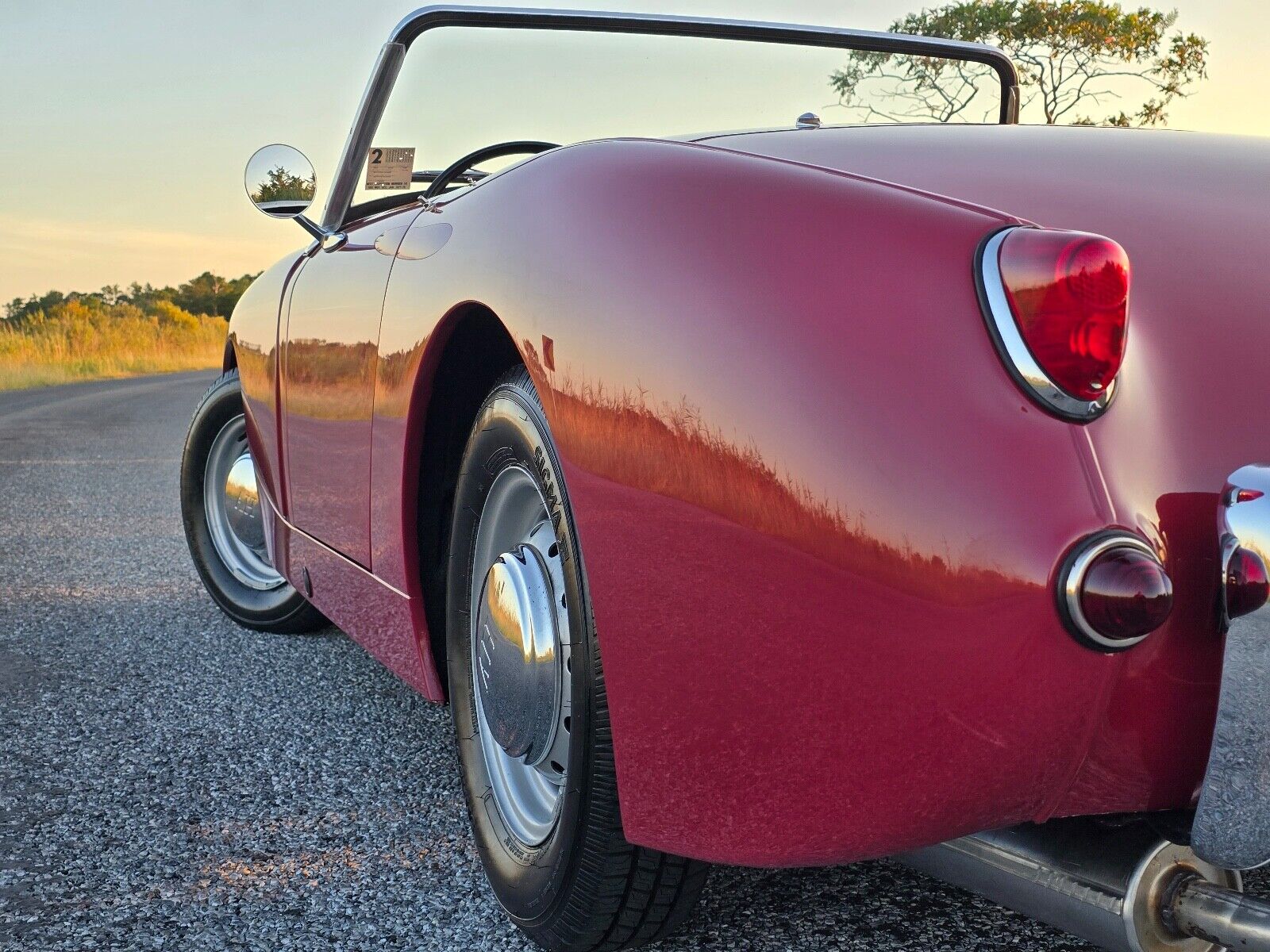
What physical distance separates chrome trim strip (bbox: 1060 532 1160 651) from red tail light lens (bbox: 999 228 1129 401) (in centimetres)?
14

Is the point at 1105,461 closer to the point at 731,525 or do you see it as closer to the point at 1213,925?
the point at 731,525

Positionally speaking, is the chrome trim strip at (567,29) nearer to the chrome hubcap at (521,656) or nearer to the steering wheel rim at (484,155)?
the steering wheel rim at (484,155)

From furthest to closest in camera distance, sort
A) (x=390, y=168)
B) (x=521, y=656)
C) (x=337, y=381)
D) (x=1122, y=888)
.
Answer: (x=390, y=168) < (x=337, y=381) < (x=521, y=656) < (x=1122, y=888)

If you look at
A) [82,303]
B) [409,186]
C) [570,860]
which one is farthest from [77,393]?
[82,303]

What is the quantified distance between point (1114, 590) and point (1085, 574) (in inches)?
1.1

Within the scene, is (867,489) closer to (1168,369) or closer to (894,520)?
(894,520)

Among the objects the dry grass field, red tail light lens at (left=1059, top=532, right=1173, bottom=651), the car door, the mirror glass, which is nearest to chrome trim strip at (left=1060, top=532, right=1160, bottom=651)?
red tail light lens at (left=1059, top=532, right=1173, bottom=651)

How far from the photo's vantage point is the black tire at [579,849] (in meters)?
1.53

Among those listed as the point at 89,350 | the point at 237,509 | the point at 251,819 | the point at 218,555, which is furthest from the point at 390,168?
the point at 89,350

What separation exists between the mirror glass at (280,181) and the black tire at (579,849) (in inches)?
58.2

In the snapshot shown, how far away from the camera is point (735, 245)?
1338 millimetres

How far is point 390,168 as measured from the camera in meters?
3.00

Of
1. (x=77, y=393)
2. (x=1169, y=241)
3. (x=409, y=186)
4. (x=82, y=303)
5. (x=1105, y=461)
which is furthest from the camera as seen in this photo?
(x=82, y=303)

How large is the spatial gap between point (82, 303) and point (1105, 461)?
45.8 m
